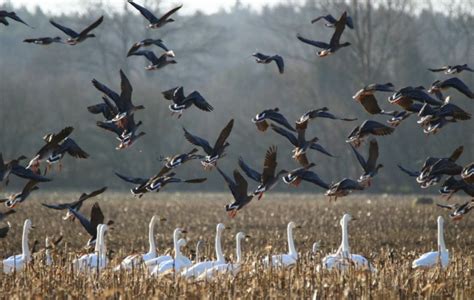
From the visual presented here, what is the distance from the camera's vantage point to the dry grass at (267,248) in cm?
1190

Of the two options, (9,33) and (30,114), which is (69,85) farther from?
(9,33)

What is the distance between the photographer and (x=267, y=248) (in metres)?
14.6

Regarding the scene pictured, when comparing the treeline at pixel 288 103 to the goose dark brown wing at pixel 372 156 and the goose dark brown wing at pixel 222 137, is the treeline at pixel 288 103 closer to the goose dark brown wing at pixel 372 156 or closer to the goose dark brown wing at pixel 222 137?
the goose dark brown wing at pixel 372 156

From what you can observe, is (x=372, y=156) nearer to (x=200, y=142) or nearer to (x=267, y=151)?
(x=267, y=151)

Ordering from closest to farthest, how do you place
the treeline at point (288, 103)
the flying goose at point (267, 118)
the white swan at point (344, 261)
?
1. the white swan at point (344, 261)
2. the flying goose at point (267, 118)
3. the treeline at point (288, 103)

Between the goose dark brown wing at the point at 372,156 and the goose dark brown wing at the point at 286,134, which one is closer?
the goose dark brown wing at the point at 286,134

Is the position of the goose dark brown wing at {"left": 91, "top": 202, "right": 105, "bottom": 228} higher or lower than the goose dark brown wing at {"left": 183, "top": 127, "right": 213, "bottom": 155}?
lower

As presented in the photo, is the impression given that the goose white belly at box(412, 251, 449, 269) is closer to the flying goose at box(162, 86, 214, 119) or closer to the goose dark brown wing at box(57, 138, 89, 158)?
the flying goose at box(162, 86, 214, 119)

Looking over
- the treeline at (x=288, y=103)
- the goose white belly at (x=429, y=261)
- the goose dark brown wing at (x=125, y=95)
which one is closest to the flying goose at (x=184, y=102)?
the goose dark brown wing at (x=125, y=95)

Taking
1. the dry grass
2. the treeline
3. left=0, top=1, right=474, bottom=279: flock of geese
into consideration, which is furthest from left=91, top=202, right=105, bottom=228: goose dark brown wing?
the treeline

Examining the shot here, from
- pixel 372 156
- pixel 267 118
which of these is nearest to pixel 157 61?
pixel 267 118

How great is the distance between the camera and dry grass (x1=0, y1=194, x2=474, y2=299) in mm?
11898

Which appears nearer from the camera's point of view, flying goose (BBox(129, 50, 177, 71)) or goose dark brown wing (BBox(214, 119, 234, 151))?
goose dark brown wing (BBox(214, 119, 234, 151))

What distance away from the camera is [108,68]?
7881cm
